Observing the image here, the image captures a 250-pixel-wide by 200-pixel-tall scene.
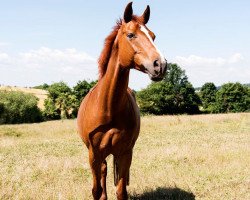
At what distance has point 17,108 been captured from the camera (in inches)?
2525

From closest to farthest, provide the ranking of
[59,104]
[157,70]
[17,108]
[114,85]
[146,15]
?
[157,70], [146,15], [114,85], [17,108], [59,104]

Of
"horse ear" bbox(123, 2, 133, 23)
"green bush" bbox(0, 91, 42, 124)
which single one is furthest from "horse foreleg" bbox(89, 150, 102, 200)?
"green bush" bbox(0, 91, 42, 124)

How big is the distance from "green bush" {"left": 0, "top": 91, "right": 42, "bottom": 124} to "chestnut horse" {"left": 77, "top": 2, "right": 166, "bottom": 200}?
60615mm

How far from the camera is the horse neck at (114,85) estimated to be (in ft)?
14.6

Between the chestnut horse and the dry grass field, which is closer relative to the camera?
the chestnut horse

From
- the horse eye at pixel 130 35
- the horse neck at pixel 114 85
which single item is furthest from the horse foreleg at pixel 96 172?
the horse eye at pixel 130 35

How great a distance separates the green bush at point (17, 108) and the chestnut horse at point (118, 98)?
6062cm

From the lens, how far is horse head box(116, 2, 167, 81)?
3.46 m

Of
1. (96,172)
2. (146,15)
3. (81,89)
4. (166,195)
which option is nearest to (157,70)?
(146,15)

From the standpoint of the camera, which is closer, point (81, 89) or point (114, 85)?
point (114, 85)

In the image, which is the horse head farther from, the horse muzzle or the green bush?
the green bush

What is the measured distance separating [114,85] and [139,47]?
3.20ft

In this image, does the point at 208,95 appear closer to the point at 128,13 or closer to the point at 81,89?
the point at 81,89

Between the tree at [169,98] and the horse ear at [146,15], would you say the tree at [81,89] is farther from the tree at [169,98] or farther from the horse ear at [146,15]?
the horse ear at [146,15]
